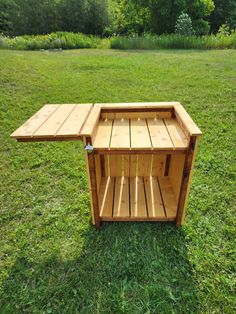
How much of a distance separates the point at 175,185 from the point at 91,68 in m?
5.29

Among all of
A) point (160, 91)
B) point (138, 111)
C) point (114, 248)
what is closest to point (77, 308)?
point (114, 248)

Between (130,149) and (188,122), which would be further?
(188,122)

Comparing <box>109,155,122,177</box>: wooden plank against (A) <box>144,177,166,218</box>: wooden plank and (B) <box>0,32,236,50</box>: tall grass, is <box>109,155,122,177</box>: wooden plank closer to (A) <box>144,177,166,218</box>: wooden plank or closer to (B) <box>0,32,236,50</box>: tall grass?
(A) <box>144,177,166,218</box>: wooden plank

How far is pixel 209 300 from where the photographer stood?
56.8 inches

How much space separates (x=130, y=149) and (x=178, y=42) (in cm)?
1049

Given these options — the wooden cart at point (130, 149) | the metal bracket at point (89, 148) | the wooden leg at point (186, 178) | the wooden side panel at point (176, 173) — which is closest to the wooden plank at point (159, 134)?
the wooden cart at point (130, 149)

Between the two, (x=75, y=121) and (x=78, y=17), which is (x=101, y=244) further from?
(x=78, y=17)

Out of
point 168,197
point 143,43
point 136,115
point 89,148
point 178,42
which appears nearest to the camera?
point 89,148

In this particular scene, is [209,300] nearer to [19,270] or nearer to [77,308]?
[77,308]

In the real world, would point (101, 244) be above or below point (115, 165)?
below

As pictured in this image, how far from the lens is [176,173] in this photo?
1957 millimetres

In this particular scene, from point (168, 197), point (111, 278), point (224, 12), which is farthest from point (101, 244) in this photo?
point (224, 12)

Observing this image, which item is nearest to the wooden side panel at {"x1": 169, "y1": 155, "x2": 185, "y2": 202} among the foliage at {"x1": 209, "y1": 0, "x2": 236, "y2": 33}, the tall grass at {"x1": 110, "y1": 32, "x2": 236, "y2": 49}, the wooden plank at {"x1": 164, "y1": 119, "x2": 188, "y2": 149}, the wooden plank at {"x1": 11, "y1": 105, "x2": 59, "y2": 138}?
the wooden plank at {"x1": 164, "y1": 119, "x2": 188, "y2": 149}

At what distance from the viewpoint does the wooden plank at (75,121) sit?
4.66 ft
